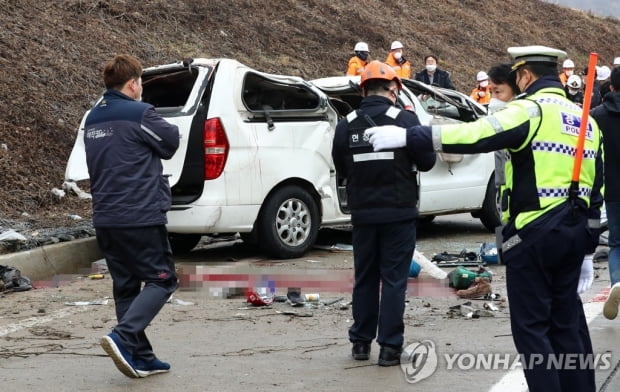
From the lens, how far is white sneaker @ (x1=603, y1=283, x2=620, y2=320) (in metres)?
7.24

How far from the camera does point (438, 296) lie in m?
8.72

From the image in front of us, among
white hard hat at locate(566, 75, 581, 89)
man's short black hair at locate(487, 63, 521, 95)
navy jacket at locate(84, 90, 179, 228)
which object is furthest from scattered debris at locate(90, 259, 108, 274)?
white hard hat at locate(566, 75, 581, 89)

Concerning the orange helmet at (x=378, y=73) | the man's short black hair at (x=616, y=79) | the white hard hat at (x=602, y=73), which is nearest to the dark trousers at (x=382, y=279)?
the orange helmet at (x=378, y=73)

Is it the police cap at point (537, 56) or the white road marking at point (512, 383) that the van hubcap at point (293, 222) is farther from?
the police cap at point (537, 56)

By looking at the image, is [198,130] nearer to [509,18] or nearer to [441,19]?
[441,19]

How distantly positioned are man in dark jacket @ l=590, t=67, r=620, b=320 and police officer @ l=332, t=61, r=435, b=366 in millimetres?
1790

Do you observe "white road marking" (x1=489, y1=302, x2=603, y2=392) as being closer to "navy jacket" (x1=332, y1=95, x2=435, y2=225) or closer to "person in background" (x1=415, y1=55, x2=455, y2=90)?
"navy jacket" (x1=332, y1=95, x2=435, y2=225)

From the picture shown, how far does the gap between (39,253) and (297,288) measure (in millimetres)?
2515

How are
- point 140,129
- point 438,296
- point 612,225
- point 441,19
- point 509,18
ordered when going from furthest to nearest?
point 509,18 < point 441,19 < point 438,296 < point 612,225 < point 140,129

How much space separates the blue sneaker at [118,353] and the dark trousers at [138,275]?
0.12 ft

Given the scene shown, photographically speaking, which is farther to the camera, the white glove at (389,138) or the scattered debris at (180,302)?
the scattered debris at (180,302)

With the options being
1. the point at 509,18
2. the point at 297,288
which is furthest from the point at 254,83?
the point at 509,18

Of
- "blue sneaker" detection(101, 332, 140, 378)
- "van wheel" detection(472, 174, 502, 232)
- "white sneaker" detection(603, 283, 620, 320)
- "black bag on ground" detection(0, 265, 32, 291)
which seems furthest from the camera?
"van wheel" detection(472, 174, 502, 232)

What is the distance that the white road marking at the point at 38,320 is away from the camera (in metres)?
7.54
